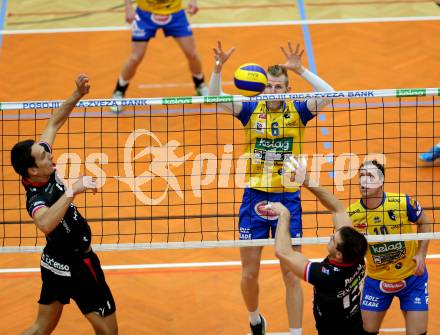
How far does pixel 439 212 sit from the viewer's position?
38.8 ft

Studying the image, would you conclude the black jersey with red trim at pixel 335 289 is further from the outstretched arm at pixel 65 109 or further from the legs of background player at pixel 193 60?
the legs of background player at pixel 193 60

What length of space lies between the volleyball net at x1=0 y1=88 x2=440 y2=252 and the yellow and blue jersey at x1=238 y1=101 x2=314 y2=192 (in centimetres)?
154

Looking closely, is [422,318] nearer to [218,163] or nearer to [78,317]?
[78,317]

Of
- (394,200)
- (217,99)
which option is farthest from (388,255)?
(217,99)

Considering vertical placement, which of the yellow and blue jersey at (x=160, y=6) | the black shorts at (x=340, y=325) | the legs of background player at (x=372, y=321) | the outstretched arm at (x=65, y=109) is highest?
the yellow and blue jersey at (x=160, y=6)

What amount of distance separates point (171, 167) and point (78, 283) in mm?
4716

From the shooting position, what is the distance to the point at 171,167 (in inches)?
512

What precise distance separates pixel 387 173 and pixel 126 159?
3664 mm

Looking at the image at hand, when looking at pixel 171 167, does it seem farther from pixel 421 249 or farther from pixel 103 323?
pixel 421 249

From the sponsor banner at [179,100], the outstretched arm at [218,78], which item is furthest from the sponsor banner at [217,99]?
the outstretched arm at [218,78]

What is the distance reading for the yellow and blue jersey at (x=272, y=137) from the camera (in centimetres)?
913

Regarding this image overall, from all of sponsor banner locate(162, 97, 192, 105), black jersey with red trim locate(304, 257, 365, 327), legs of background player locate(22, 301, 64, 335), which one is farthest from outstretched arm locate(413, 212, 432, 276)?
legs of background player locate(22, 301, 64, 335)

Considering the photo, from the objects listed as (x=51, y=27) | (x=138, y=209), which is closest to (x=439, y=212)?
(x=138, y=209)

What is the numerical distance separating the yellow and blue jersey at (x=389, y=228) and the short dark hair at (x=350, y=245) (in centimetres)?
151
